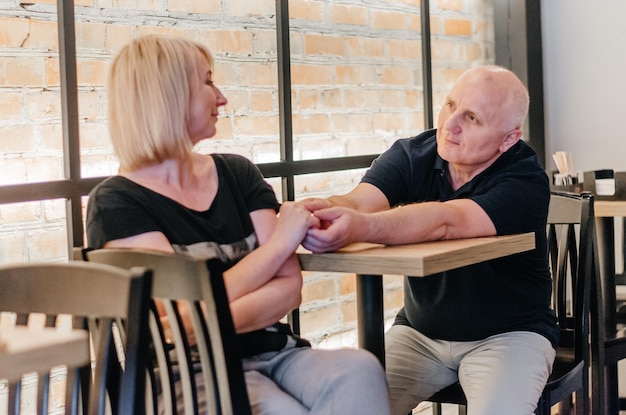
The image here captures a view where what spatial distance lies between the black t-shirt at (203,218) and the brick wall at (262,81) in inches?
15.0

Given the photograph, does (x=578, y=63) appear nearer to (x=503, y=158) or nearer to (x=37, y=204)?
(x=503, y=158)

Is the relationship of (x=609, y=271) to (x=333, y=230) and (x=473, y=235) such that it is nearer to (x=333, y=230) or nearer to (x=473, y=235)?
(x=473, y=235)

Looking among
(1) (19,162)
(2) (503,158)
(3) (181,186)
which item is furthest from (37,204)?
(2) (503,158)

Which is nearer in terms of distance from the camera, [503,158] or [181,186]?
[181,186]

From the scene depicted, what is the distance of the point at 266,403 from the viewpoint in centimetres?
176

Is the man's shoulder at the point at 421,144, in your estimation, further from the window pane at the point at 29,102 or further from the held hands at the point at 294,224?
the window pane at the point at 29,102

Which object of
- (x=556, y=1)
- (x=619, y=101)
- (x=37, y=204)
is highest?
(x=556, y=1)

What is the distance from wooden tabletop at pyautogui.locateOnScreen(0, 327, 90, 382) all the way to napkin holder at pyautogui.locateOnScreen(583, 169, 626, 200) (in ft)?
7.88

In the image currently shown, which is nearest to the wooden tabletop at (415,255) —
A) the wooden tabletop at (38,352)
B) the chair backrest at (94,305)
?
the chair backrest at (94,305)

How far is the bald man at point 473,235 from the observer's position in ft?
6.92

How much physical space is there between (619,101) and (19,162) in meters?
2.50

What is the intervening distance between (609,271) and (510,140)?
3.06ft

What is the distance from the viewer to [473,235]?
213 centimetres

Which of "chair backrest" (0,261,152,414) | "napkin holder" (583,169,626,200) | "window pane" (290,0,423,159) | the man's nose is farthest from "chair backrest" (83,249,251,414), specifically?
"napkin holder" (583,169,626,200)
